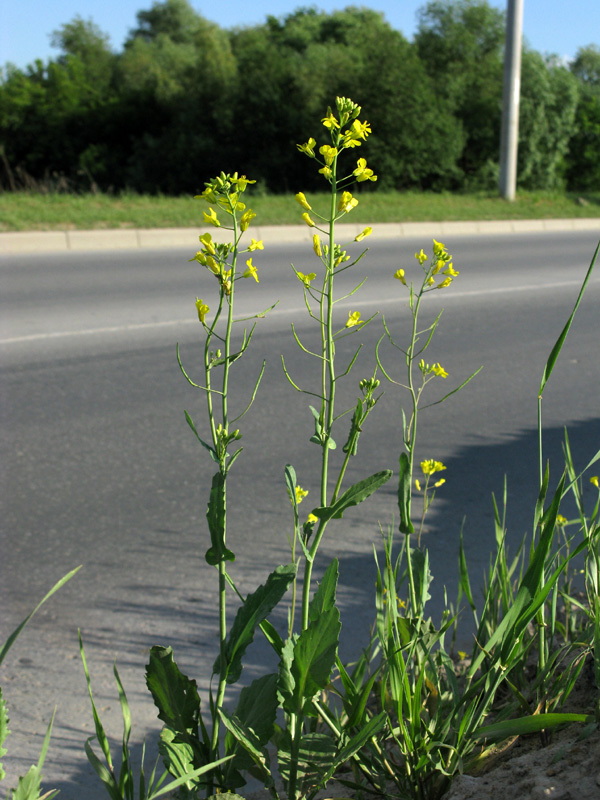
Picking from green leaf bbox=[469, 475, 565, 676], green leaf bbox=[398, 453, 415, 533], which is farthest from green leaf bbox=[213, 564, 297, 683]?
green leaf bbox=[469, 475, 565, 676]

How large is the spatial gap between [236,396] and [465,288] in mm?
4892

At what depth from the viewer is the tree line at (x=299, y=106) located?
2477cm

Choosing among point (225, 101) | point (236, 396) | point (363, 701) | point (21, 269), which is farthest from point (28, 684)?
point (225, 101)

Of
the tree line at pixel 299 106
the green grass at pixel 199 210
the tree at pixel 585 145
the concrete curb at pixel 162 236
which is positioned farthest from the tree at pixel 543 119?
the concrete curb at pixel 162 236

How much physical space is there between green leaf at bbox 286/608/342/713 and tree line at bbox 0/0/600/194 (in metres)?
17.4

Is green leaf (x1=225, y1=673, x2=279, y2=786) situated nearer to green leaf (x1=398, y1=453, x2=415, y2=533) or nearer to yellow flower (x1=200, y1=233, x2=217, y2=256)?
green leaf (x1=398, y1=453, x2=415, y2=533)

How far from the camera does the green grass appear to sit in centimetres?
1198

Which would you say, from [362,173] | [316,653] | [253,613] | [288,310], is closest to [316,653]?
[316,653]

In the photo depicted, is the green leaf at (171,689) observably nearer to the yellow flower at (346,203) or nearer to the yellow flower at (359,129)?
the yellow flower at (346,203)

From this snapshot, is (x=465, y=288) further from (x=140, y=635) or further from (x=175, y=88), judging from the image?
(x=175, y=88)

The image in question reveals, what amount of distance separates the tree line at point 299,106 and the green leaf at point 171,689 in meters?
17.3

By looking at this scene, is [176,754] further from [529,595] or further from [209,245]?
[209,245]

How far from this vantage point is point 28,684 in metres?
2.33

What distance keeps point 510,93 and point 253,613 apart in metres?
18.2
